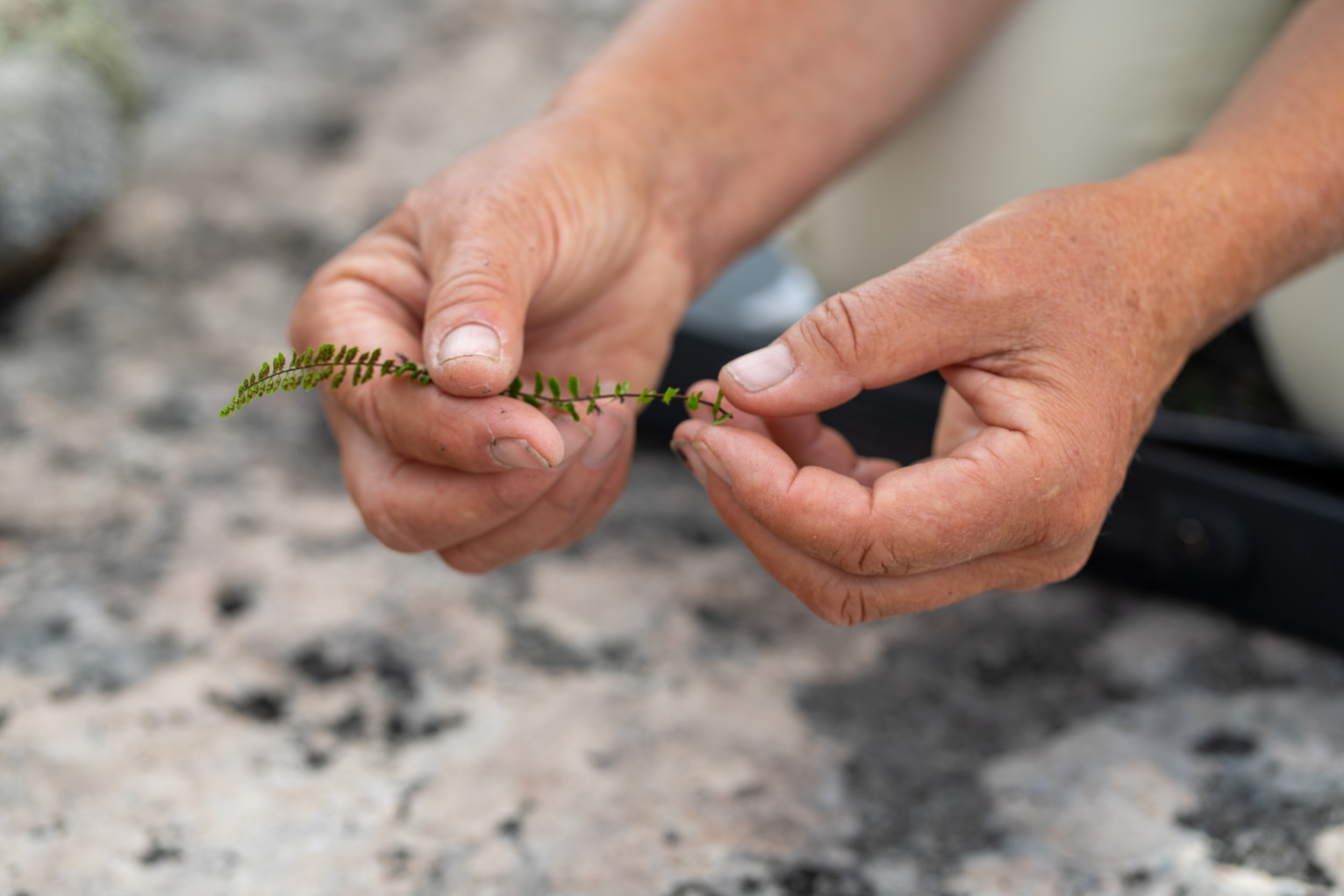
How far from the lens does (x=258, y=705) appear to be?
1544mm

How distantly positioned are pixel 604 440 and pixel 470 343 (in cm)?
25

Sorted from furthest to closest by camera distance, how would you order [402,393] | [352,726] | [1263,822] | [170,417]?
[170,417]
[352,726]
[1263,822]
[402,393]

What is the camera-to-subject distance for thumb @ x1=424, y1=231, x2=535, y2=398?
110 centimetres

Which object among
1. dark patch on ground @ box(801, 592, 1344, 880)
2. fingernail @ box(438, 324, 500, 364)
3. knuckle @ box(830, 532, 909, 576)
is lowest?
dark patch on ground @ box(801, 592, 1344, 880)

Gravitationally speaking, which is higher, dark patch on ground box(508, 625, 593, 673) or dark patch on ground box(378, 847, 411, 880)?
dark patch on ground box(508, 625, 593, 673)

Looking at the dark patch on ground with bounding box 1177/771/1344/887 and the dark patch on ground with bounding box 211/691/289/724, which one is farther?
A: the dark patch on ground with bounding box 211/691/289/724

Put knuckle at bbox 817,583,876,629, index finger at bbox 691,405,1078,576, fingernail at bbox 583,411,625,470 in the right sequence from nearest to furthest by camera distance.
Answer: index finger at bbox 691,405,1078,576
knuckle at bbox 817,583,876,629
fingernail at bbox 583,411,625,470

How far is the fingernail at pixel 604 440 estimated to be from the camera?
130cm

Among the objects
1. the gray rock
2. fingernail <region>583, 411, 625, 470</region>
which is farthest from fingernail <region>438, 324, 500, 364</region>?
the gray rock

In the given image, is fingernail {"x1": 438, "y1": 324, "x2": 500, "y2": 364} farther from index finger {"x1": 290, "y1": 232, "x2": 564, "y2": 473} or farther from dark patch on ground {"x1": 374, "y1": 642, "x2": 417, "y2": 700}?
dark patch on ground {"x1": 374, "y1": 642, "x2": 417, "y2": 700}

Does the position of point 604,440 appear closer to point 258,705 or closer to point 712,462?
point 712,462

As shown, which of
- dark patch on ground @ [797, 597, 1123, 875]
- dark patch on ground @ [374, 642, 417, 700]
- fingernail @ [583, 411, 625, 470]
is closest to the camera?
fingernail @ [583, 411, 625, 470]

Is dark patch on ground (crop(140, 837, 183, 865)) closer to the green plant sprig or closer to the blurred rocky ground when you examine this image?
the blurred rocky ground

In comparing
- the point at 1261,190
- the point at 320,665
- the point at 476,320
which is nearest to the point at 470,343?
the point at 476,320
